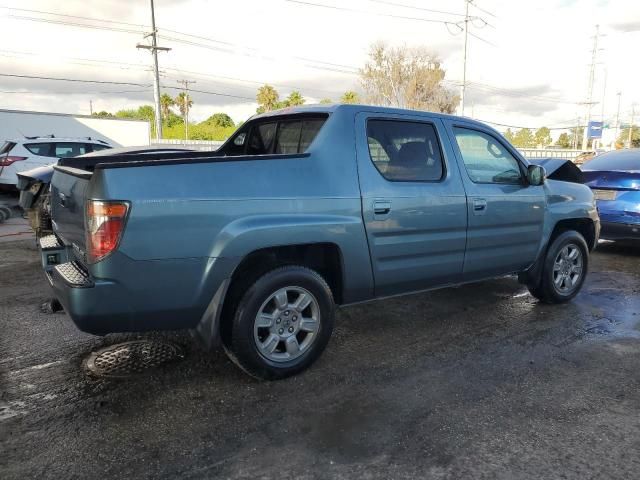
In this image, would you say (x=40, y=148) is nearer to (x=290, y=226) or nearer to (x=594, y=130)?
(x=290, y=226)

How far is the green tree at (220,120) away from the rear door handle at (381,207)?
245 feet

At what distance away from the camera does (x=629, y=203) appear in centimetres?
735

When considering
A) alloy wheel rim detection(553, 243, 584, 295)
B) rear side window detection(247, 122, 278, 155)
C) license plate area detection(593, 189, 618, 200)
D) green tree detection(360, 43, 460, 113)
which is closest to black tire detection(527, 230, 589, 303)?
alloy wheel rim detection(553, 243, 584, 295)

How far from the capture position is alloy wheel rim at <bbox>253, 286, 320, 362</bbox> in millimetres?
3400

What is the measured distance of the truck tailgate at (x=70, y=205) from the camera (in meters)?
3.09

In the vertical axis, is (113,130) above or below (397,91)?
below

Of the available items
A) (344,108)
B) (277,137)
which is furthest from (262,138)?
(344,108)

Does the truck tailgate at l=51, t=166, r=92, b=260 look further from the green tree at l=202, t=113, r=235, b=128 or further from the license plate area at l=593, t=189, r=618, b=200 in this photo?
the green tree at l=202, t=113, r=235, b=128

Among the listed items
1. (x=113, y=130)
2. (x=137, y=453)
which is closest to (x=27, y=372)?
(x=137, y=453)

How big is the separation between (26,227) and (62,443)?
28.0ft

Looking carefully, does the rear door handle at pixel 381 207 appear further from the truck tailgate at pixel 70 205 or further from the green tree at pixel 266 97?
the green tree at pixel 266 97

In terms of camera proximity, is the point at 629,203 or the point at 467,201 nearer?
the point at 467,201

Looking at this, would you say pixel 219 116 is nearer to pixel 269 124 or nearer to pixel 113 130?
pixel 113 130

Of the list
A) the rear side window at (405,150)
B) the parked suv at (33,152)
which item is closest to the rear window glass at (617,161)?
the rear side window at (405,150)
